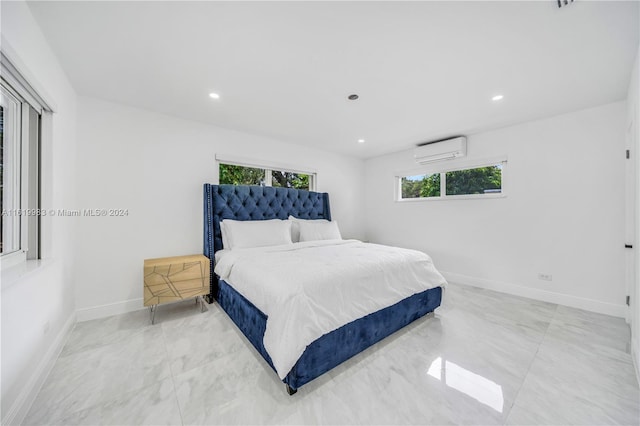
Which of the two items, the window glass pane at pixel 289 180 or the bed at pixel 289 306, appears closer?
the bed at pixel 289 306

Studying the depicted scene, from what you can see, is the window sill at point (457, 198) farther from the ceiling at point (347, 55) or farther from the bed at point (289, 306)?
the bed at point (289, 306)

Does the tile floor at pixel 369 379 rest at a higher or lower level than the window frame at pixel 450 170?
lower

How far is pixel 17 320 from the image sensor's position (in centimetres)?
130

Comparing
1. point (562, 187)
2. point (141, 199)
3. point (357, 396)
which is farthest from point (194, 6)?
point (562, 187)

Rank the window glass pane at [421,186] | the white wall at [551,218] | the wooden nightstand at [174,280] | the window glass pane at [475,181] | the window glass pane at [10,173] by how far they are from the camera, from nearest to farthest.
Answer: the window glass pane at [10,173], the wooden nightstand at [174,280], the white wall at [551,218], the window glass pane at [475,181], the window glass pane at [421,186]

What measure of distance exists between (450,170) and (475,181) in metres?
0.40

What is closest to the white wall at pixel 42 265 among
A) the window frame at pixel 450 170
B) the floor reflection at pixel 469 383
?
the floor reflection at pixel 469 383

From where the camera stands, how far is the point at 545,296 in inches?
116

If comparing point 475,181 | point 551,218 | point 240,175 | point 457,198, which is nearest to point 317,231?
point 240,175

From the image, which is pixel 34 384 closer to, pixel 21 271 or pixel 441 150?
pixel 21 271

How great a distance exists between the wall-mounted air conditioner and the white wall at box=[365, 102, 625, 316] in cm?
19

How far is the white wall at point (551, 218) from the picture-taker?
2592mm

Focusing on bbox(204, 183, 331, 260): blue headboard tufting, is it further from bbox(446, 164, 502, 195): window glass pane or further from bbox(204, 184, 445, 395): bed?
bbox(446, 164, 502, 195): window glass pane

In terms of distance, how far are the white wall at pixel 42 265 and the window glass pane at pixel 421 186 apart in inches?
185
